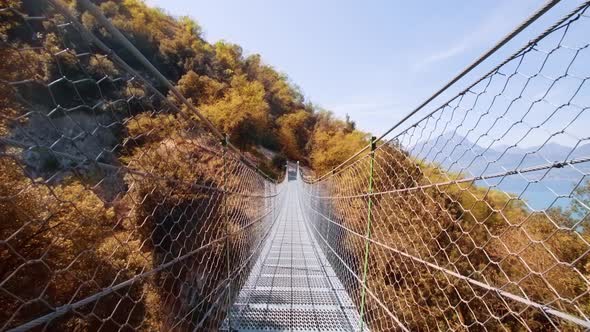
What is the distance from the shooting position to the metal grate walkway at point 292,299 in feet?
5.56

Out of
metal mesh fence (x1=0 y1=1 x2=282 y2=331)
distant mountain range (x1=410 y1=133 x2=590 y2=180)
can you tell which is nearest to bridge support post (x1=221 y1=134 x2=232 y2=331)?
metal mesh fence (x1=0 y1=1 x2=282 y2=331)

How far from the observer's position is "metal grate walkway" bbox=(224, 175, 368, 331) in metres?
1.69

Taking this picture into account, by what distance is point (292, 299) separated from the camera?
2.00m

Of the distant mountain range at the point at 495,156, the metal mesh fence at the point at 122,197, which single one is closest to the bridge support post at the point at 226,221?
the metal mesh fence at the point at 122,197

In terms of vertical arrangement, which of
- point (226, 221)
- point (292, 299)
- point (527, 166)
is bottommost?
point (292, 299)

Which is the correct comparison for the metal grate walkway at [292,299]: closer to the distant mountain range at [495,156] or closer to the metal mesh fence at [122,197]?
→ the metal mesh fence at [122,197]

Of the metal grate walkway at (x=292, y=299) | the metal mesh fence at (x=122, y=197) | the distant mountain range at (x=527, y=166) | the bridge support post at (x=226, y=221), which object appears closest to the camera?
the distant mountain range at (x=527, y=166)

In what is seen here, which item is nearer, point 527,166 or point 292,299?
point 527,166

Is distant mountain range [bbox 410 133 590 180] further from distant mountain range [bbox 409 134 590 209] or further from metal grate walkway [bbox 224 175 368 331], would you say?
metal grate walkway [bbox 224 175 368 331]

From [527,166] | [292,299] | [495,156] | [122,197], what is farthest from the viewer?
[292,299]

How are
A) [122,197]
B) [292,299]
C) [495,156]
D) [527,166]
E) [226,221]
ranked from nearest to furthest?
1. [527,166]
2. [495,156]
3. [122,197]
4. [226,221]
5. [292,299]

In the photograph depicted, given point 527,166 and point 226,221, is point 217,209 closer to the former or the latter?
point 226,221

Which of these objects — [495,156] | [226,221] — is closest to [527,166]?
[495,156]

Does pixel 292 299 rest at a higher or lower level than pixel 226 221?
lower
